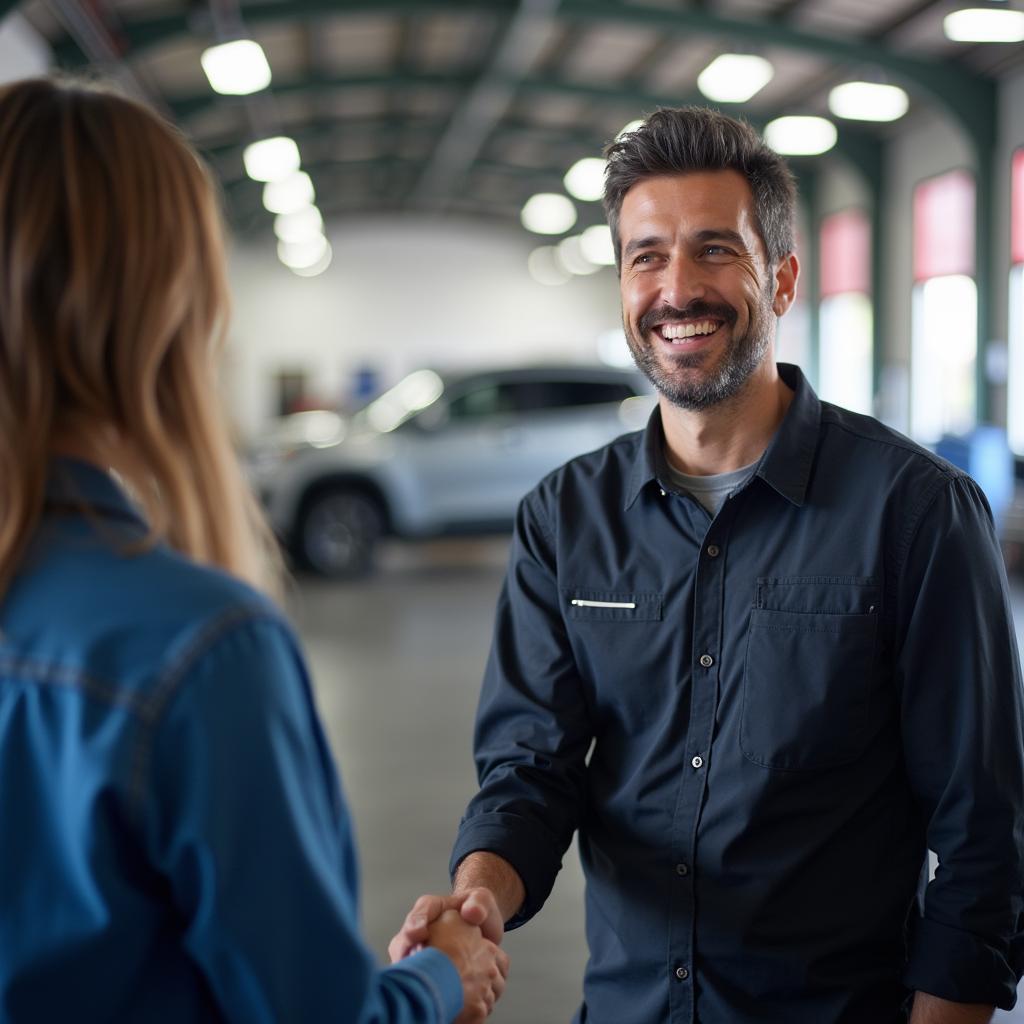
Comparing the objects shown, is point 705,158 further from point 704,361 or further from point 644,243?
point 704,361

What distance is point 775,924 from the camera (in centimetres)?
167

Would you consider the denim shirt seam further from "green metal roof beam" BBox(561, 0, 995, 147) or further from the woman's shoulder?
"green metal roof beam" BBox(561, 0, 995, 147)

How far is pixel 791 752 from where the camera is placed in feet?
5.52

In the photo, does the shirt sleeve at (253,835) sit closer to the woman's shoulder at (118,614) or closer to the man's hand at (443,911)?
the woman's shoulder at (118,614)

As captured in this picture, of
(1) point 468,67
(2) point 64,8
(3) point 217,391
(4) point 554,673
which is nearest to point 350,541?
(2) point 64,8

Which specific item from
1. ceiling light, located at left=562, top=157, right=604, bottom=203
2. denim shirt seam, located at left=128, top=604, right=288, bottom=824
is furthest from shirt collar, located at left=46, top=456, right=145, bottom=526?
ceiling light, located at left=562, top=157, right=604, bottom=203

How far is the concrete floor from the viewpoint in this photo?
361 cm

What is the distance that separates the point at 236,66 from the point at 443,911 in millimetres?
10024

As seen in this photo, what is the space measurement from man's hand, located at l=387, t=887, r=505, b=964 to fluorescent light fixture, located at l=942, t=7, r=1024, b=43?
796 centimetres

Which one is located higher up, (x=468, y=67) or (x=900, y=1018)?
(x=468, y=67)

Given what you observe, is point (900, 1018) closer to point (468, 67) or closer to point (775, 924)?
point (775, 924)

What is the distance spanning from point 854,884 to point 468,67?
1467 cm

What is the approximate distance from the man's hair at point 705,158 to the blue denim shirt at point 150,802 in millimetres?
1200

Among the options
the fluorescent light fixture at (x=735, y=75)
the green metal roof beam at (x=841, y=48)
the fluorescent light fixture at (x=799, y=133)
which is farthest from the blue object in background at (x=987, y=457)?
the green metal roof beam at (x=841, y=48)
